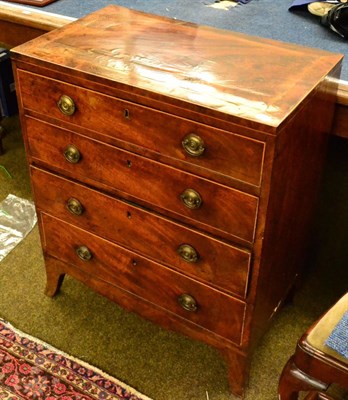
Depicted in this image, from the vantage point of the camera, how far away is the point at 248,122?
3.32 feet

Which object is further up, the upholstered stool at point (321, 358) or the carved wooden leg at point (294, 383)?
the upholstered stool at point (321, 358)

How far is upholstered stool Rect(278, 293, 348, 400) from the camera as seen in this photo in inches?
38.0

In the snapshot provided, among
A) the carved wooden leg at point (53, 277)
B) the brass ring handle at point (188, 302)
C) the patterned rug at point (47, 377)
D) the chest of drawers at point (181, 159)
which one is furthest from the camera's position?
the carved wooden leg at point (53, 277)

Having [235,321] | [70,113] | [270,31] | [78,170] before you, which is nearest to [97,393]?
[235,321]

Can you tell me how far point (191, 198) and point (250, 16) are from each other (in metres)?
0.74

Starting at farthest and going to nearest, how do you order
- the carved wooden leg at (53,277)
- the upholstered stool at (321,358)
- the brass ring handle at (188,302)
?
the carved wooden leg at (53,277) → the brass ring handle at (188,302) → the upholstered stool at (321,358)

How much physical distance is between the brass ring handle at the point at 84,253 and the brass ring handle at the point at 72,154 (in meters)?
0.26

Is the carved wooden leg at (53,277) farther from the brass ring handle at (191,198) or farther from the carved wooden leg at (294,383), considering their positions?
the carved wooden leg at (294,383)

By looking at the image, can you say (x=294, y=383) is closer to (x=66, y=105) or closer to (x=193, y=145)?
(x=193, y=145)

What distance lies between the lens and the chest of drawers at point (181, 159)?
3.55 feet

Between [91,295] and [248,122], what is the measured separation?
0.91m

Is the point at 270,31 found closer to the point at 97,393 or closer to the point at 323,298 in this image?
the point at 323,298

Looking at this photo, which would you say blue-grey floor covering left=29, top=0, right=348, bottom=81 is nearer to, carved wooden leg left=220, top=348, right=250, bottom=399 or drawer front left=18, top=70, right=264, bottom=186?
drawer front left=18, top=70, right=264, bottom=186

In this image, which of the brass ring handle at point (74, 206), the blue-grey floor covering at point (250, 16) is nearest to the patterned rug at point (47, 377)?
the brass ring handle at point (74, 206)
